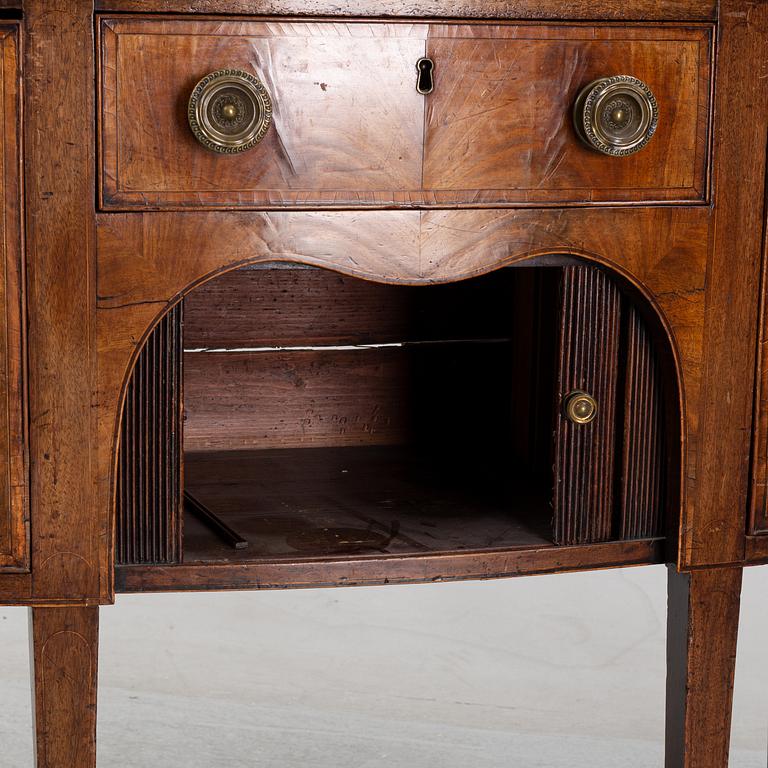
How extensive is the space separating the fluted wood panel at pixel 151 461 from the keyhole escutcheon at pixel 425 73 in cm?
27

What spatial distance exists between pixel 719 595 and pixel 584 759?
498 mm

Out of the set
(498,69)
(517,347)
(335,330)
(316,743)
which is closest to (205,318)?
(335,330)

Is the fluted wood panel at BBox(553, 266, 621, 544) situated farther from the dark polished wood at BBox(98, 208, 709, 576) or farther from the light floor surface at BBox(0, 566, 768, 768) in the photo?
the light floor surface at BBox(0, 566, 768, 768)

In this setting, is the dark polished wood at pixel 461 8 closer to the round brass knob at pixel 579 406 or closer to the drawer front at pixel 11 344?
the drawer front at pixel 11 344

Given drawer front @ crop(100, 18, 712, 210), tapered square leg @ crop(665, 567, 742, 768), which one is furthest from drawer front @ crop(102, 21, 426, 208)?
tapered square leg @ crop(665, 567, 742, 768)

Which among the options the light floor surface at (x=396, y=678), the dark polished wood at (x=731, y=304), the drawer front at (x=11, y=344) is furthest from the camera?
the light floor surface at (x=396, y=678)

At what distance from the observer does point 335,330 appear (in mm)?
1749

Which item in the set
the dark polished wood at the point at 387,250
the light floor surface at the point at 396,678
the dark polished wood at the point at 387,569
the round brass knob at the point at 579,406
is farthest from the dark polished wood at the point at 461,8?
the light floor surface at the point at 396,678

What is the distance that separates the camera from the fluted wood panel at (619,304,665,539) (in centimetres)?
128

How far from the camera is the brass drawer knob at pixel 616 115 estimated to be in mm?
1178

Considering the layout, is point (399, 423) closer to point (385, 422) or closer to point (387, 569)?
point (385, 422)

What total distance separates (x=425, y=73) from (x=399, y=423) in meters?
0.66

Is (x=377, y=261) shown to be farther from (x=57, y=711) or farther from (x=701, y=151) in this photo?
(x=57, y=711)

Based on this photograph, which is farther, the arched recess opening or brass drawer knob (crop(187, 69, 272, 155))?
the arched recess opening
